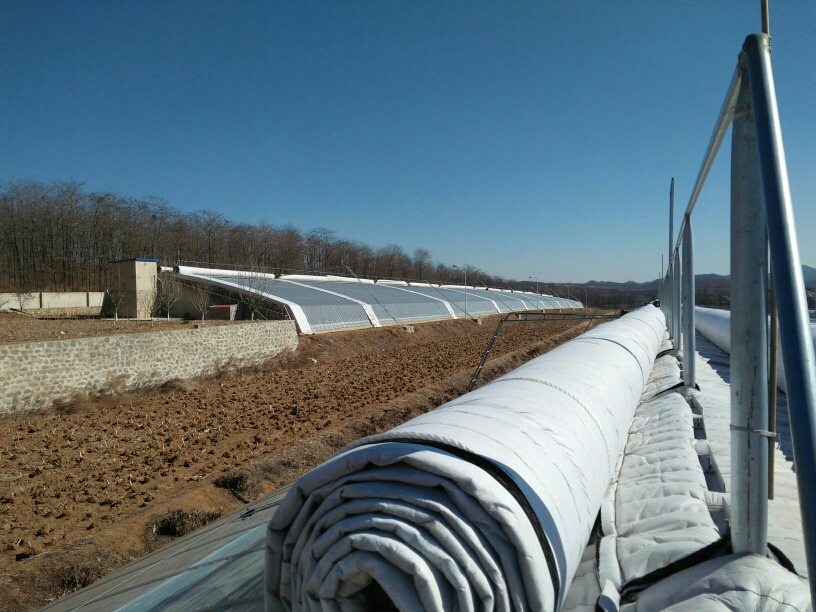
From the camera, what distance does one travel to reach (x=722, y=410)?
4.44 meters

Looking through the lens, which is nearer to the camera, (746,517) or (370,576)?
(370,576)

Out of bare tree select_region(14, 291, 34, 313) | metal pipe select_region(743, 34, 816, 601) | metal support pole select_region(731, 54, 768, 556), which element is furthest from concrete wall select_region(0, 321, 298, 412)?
bare tree select_region(14, 291, 34, 313)

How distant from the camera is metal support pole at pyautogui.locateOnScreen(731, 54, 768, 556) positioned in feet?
6.03

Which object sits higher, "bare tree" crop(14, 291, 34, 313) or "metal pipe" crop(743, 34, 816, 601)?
"metal pipe" crop(743, 34, 816, 601)

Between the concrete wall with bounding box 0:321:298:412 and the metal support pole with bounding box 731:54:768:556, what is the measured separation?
13.6m

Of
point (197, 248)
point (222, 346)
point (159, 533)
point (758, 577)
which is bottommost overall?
point (159, 533)

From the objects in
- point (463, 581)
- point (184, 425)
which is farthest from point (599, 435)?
point (184, 425)

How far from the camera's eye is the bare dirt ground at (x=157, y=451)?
651cm

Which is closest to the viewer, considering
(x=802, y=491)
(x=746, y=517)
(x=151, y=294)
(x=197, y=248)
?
(x=802, y=491)

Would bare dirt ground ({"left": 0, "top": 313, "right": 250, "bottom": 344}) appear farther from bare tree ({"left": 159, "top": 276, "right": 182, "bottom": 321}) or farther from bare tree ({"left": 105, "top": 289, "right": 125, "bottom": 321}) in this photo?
bare tree ({"left": 105, "top": 289, "right": 125, "bottom": 321})

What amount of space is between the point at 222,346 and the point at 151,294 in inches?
388

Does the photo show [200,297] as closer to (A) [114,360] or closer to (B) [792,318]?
(A) [114,360]

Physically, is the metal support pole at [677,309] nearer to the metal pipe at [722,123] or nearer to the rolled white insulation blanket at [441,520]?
the metal pipe at [722,123]

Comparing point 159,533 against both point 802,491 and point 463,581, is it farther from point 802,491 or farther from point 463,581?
point 802,491
